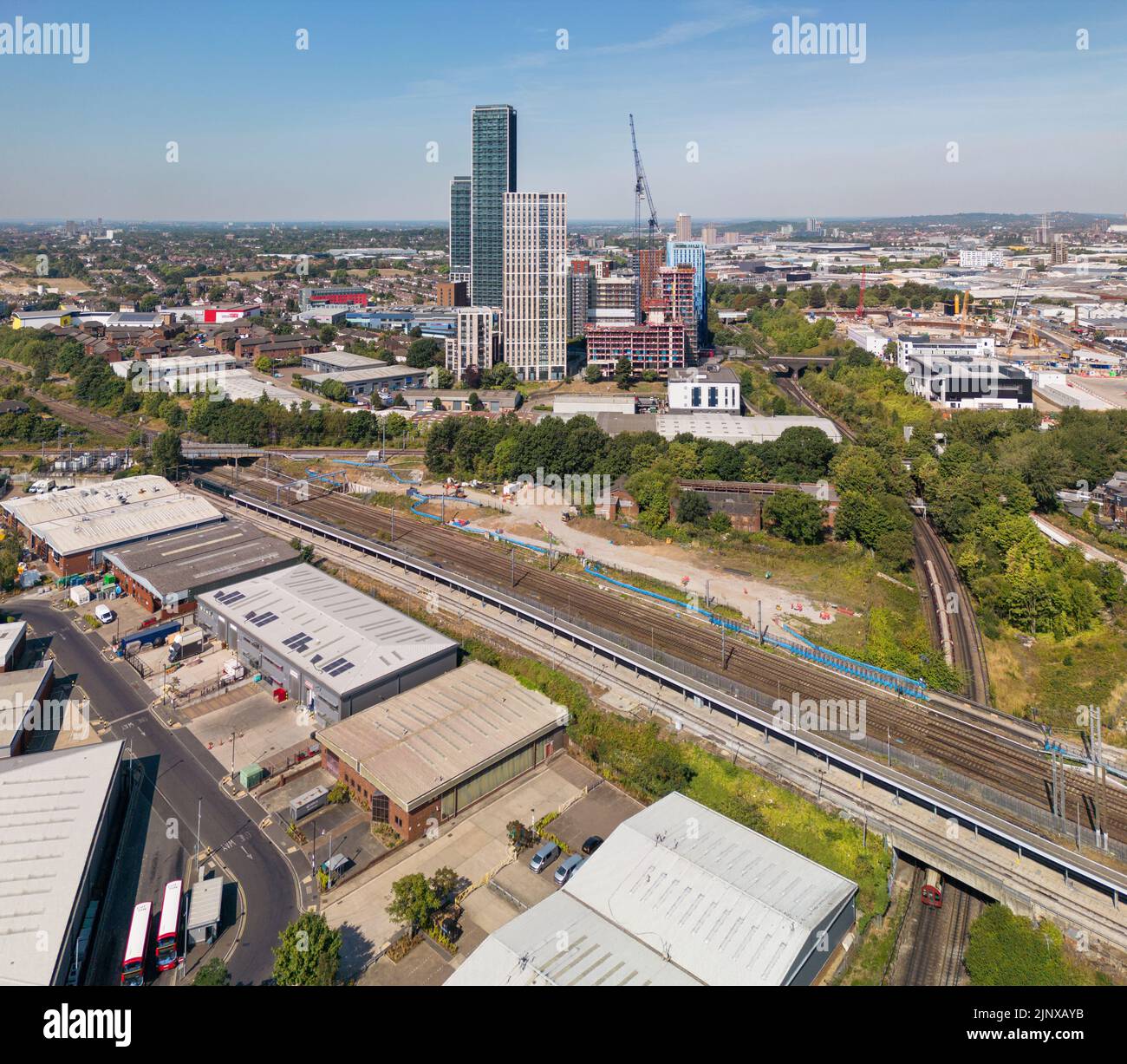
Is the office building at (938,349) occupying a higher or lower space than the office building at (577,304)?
lower

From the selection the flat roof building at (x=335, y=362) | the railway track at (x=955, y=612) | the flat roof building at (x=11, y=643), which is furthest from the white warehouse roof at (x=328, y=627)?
the flat roof building at (x=335, y=362)

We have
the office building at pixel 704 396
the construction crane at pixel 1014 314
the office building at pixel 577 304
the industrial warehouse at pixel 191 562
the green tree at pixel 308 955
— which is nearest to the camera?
the green tree at pixel 308 955

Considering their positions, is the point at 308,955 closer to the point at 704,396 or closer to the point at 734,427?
the point at 734,427

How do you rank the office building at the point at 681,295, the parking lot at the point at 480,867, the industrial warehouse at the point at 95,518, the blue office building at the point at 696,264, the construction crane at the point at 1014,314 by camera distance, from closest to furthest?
the parking lot at the point at 480,867 < the industrial warehouse at the point at 95,518 < the office building at the point at 681,295 < the blue office building at the point at 696,264 < the construction crane at the point at 1014,314

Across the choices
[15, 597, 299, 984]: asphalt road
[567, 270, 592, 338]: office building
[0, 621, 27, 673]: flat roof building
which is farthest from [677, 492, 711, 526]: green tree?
[567, 270, 592, 338]: office building

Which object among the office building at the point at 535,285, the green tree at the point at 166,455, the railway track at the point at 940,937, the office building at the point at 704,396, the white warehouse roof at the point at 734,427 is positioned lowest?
the railway track at the point at 940,937

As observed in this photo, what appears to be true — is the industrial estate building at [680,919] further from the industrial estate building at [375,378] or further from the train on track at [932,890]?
the industrial estate building at [375,378]

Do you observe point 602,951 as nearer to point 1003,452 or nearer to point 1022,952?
point 1022,952

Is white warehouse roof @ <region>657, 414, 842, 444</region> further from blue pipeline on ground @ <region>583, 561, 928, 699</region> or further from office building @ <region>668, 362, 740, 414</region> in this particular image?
blue pipeline on ground @ <region>583, 561, 928, 699</region>

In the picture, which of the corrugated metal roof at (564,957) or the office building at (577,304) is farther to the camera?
the office building at (577,304)
